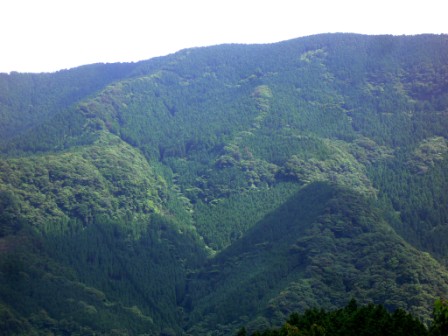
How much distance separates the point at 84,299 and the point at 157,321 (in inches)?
808

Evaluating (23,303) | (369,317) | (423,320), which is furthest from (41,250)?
(369,317)

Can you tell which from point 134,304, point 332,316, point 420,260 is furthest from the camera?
point 134,304

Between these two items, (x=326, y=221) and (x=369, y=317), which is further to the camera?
(x=326, y=221)

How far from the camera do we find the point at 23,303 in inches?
6407

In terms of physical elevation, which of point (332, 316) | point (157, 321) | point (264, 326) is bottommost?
point (157, 321)

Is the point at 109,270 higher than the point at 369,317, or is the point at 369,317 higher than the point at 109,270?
the point at 369,317

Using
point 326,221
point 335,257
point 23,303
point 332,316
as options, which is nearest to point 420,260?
point 335,257

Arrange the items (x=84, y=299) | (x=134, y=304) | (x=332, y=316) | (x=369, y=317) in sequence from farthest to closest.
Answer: (x=134, y=304), (x=84, y=299), (x=332, y=316), (x=369, y=317)

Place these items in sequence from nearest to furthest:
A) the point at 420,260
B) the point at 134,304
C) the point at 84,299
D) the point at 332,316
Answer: the point at 332,316, the point at 420,260, the point at 84,299, the point at 134,304

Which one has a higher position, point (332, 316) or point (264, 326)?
point (332, 316)

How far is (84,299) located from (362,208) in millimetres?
77346

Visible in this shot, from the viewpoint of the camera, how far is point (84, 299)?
571 feet

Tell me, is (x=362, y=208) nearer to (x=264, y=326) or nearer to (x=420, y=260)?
(x=420, y=260)

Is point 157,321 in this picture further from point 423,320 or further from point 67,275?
A: point 423,320
